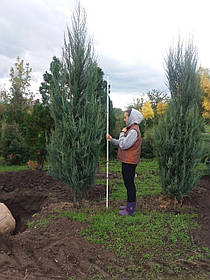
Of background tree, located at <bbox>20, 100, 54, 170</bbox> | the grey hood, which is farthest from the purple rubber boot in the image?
background tree, located at <bbox>20, 100, 54, 170</bbox>

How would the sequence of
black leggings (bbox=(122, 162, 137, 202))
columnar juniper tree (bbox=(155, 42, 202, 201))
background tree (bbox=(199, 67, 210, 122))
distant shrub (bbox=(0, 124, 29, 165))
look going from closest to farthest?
black leggings (bbox=(122, 162, 137, 202)) < columnar juniper tree (bbox=(155, 42, 202, 201)) < distant shrub (bbox=(0, 124, 29, 165)) < background tree (bbox=(199, 67, 210, 122))

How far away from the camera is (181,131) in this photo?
18.1 ft

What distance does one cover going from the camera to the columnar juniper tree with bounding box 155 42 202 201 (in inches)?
215

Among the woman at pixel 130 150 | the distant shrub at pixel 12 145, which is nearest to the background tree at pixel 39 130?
the distant shrub at pixel 12 145

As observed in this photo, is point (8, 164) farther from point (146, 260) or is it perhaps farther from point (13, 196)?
point (146, 260)

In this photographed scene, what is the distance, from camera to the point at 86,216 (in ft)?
16.2

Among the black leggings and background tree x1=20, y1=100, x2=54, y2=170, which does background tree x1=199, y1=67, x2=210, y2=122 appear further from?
the black leggings

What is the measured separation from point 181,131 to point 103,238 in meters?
2.76

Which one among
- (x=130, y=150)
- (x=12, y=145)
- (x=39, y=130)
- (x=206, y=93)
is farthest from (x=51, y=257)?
(x=206, y=93)

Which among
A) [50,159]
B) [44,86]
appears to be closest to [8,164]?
[44,86]

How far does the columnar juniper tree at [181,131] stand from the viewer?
5461 millimetres

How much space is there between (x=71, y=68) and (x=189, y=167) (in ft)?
10.8

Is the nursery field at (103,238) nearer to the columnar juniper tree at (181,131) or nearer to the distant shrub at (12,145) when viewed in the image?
the columnar juniper tree at (181,131)

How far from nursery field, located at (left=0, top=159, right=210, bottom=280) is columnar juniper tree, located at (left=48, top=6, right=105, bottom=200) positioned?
71 cm
